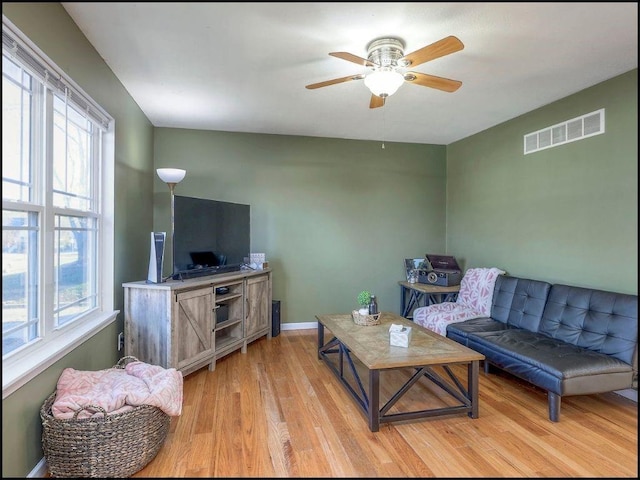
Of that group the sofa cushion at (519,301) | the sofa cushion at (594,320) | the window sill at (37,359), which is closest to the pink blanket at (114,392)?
the window sill at (37,359)

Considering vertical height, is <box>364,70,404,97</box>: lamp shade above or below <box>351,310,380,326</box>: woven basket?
above

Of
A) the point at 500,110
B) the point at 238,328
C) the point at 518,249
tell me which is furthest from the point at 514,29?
the point at 238,328

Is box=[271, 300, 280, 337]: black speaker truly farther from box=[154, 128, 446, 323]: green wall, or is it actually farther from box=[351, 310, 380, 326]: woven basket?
box=[351, 310, 380, 326]: woven basket

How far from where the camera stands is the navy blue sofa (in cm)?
205

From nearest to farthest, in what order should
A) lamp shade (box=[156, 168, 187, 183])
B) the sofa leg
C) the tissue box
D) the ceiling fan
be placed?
the ceiling fan → the sofa leg → the tissue box → lamp shade (box=[156, 168, 187, 183])

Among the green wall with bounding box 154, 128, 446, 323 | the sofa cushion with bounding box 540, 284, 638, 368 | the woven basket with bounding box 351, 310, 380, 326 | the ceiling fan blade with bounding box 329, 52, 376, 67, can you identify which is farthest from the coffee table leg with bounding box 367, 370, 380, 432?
the green wall with bounding box 154, 128, 446, 323

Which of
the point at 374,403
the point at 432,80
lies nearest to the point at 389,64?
the point at 432,80

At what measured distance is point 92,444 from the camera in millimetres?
1571

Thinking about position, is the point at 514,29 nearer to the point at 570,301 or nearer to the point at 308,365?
the point at 570,301

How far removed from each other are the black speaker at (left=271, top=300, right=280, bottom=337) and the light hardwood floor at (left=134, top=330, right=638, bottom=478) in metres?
1.24

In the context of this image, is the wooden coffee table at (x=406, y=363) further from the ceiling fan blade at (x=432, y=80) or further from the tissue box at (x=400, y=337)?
the ceiling fan blade at (x=432, y=80)

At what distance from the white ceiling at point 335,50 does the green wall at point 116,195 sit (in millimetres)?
116

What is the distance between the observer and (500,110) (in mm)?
3264

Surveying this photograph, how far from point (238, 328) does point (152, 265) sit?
1.10 meters
